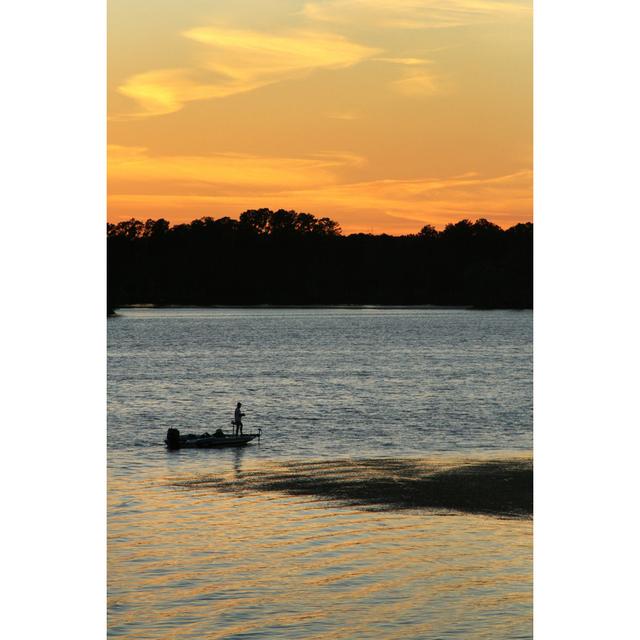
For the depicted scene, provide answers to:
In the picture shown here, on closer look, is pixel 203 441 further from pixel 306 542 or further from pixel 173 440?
pixel 306 542

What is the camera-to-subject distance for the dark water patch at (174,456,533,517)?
3297 cm

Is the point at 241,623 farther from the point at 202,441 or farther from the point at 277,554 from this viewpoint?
the point at 202,441

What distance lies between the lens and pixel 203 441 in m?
50.1

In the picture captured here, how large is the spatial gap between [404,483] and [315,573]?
46.0 ft

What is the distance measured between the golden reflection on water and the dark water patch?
1.45 metres

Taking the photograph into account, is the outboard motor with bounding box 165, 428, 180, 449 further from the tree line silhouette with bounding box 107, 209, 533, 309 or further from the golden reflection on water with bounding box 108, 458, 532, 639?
the tree line silhouette with bounding box 107, 209, 533, 309

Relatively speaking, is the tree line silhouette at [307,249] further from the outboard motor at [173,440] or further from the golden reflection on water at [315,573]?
the golden reflection on water at [315,573]
